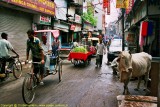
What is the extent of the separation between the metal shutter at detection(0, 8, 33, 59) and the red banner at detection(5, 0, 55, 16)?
42.0 inches

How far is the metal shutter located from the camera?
15.7m

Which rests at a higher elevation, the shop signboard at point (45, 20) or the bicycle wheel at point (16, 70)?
the shop signboard at point (45, 20)

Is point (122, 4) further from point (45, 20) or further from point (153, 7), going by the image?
point (45, 20)

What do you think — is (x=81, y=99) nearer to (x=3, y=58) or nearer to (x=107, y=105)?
(x=107, y=105)

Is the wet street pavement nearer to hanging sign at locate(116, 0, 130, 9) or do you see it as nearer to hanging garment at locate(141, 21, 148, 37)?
hanging garment at locate(141, 21, 148, 37)

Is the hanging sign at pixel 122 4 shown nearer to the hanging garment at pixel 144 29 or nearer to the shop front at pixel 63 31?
the hanging garment at pixel 144 29

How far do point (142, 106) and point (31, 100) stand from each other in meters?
3.72

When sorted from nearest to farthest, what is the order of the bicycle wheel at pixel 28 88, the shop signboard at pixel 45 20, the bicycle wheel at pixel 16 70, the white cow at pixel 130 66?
the bicycle wheel at pixel 28 88 → the white cow at pixel 130 66 → the bicycle wheel at pixel 16 70 → the shop signboard at pixel 45 20

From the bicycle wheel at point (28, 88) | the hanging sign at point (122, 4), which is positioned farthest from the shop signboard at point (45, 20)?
the bicycle wheel at point (28, 88)

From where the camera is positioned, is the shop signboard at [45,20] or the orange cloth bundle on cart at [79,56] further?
the shop signboard at [45,20]

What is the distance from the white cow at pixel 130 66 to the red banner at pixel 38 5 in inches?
349

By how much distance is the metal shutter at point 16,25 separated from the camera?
1571cm

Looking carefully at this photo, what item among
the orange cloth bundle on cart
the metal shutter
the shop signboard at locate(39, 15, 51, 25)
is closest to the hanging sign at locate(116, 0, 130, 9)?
the orange cloth bundle on cart

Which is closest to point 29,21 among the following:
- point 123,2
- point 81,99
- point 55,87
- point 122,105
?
point 123,2
